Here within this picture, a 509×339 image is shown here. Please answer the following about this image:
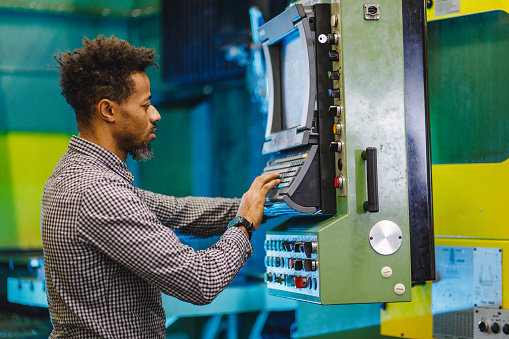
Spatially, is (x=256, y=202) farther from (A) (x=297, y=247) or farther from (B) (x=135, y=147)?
(B) (x=135, y=147)

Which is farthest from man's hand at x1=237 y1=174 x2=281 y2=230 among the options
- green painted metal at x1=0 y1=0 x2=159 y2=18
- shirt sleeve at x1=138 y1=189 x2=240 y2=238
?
green painted metal at x1=0 y1=0 x2=159 y2=18

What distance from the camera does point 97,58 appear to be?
182 cm

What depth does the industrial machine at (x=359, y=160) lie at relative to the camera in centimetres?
179

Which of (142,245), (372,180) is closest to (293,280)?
(372,180)

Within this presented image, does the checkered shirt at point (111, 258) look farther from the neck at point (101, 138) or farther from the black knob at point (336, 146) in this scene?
the black knob at point (336, 146)

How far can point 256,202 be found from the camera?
6.34 ft

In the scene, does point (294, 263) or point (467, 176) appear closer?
point (294, 263)

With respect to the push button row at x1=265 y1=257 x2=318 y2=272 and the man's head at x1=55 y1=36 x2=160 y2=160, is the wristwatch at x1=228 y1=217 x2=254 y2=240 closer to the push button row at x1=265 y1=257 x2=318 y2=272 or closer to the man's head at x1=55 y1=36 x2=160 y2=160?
the push button row at x1=265 y1=257 x2=318 y2=272

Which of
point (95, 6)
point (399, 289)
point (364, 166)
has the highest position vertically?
point (95, 6)

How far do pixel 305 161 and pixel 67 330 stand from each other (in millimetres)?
863

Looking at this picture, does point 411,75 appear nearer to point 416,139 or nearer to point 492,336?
point 416,139

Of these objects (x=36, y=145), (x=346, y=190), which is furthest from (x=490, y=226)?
(x=36, y=145)

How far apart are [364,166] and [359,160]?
2cm

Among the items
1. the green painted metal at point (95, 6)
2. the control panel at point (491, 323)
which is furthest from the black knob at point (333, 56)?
the green painted metal at point (95, 6)
